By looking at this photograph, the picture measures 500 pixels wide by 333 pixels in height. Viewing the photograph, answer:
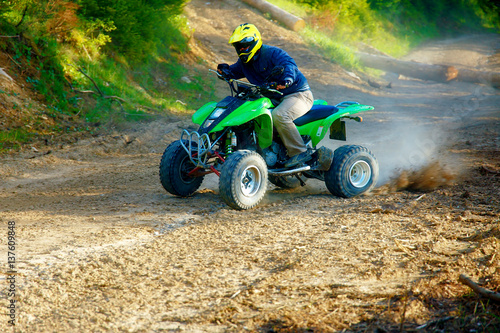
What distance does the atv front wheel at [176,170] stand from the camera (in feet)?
20.2

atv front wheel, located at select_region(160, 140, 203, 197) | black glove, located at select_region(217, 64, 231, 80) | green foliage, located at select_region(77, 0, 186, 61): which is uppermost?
green foliage, located at select_region(77, 0, 186, 61)

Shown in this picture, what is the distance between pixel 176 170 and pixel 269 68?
1924mm

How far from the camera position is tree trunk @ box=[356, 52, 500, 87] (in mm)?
19359

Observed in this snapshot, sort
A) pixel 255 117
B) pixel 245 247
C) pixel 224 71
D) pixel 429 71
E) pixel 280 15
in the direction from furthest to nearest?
1. pixel 280 15
2. pixel 429 71
3. pixel 224 71
4. pixel 255 117
5. pixel 245 247

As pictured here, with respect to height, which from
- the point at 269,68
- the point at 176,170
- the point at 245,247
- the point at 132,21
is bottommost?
the point at 245,247

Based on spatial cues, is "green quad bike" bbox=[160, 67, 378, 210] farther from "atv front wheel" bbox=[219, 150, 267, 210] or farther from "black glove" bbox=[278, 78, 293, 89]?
"black glove" bbox=[278, 78, 293, 89]

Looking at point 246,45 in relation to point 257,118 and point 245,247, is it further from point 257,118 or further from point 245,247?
point 245,247

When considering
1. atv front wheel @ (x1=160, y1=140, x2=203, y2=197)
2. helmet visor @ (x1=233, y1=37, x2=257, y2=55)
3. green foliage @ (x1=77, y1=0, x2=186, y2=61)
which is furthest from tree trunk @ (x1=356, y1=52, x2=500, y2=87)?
atv front wheel @ (x1=160, y1=140, x2=203, y2=197)

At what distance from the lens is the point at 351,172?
22.2 feet

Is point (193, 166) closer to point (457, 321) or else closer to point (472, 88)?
point (457, 321)

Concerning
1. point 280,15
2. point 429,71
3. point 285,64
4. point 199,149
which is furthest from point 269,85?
point 280,15

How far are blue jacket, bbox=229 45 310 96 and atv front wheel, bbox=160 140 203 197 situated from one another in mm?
1351

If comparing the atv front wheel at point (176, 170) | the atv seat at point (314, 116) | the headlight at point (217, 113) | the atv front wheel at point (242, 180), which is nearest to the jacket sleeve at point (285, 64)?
the atv seat at point (314, 116)

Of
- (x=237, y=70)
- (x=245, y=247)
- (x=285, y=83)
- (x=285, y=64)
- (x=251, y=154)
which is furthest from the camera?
Answer: (x=237, y=70)
